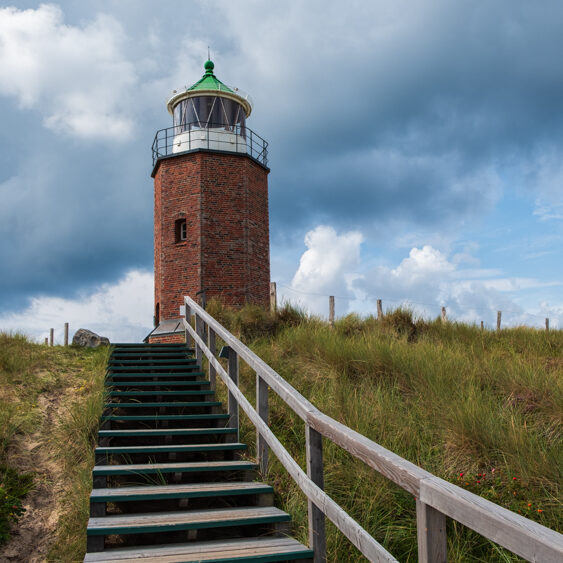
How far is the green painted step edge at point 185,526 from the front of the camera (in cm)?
386

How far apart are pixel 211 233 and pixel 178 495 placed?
44.3ft

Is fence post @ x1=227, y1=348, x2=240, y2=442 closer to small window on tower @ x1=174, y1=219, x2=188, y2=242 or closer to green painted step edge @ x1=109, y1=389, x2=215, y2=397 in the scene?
green painted step edge @ x1=109, y1=389, x2=215, y2=397

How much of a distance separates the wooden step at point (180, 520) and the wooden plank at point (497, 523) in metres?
2.24

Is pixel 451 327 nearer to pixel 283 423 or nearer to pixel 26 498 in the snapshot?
pixel 283 423

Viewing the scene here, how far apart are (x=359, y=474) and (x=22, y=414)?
473cm

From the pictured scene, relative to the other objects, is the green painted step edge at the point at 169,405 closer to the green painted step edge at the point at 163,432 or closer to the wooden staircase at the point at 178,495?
the wooden staircase at the point at 178,495

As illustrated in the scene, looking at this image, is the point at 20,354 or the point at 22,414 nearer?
the point at 22,414

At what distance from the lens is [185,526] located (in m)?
4.06

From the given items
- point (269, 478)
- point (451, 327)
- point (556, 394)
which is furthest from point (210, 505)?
point (451, 327)

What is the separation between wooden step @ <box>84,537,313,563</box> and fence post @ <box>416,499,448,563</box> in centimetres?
156

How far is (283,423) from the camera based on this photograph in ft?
20.3

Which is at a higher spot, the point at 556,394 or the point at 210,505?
the point at 556,394

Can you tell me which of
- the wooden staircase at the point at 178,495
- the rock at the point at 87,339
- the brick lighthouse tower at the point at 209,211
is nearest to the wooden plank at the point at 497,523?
the wooden staircase at the point at 178,495

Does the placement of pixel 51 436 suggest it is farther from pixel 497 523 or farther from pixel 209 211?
pixel 209 211
